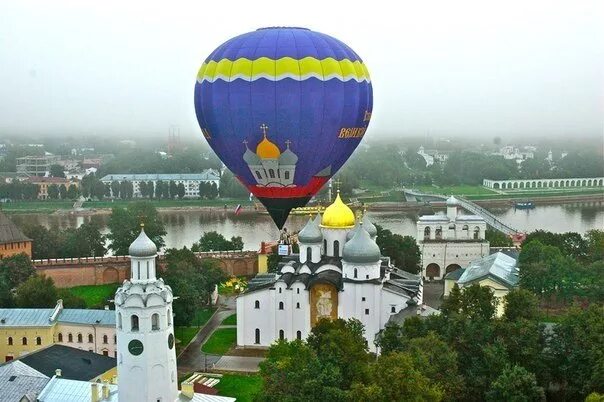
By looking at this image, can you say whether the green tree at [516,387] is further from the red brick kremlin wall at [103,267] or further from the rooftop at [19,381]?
the red brick kremlin wall at [103,267]

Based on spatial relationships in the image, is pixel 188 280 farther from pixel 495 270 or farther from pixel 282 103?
pixel 282 103

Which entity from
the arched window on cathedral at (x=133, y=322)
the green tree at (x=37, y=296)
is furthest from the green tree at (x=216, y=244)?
the arched window on cathedral at (x=133, y=322)

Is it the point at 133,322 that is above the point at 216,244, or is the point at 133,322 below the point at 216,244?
above

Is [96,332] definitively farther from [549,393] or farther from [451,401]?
[549,393]

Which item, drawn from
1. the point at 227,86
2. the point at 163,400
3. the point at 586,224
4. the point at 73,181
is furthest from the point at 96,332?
the point at 73,181

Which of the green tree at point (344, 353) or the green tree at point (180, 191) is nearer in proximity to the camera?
the green tree at point (344, 353)

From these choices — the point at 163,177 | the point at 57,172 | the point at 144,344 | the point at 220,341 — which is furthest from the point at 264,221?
the point at 144,344
